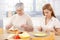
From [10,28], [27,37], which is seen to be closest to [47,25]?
[27,37]

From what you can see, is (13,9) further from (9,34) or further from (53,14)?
(53,14)

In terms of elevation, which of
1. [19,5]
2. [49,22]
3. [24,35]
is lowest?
[24,35]

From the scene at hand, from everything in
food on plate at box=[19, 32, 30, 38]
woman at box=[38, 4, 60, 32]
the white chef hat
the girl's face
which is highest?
the white chef hat

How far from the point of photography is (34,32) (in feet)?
5.34

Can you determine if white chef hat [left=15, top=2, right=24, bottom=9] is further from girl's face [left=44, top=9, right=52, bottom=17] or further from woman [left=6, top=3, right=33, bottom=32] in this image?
girl's face [left=44, top=9, right=52, bottom=17]

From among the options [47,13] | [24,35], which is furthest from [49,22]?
[24,35]

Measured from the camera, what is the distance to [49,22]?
5.37 feet

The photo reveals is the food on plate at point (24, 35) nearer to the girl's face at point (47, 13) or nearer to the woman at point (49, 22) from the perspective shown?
the woman at point (49, 22)

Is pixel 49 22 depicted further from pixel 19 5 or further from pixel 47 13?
pixel 19 5

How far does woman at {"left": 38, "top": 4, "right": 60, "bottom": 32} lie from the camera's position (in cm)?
161

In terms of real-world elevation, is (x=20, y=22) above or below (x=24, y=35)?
above

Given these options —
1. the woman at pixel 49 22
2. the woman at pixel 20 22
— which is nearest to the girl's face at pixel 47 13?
the woman at pixel 49 22

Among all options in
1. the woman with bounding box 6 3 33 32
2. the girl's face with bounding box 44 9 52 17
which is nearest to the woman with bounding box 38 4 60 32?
the girl's face with bounding box 44 9 52 17

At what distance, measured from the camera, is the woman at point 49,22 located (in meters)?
1.61
